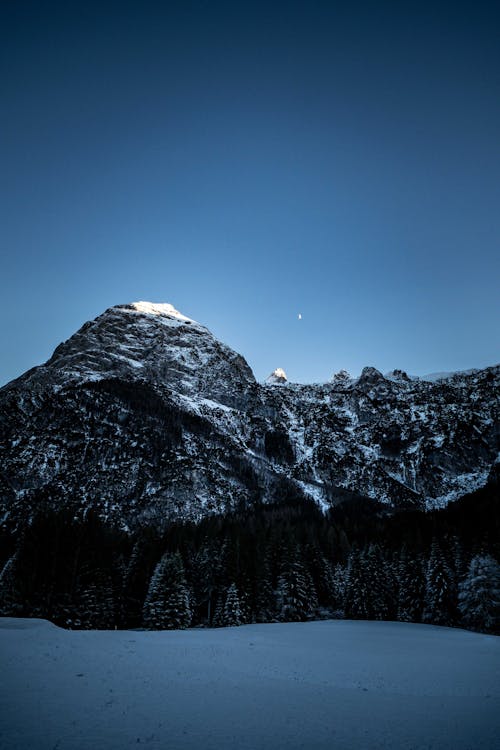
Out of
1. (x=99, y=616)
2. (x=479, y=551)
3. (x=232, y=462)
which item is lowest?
(x=99, y=616)

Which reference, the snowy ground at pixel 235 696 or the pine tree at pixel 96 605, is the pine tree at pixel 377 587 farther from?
the pine tree at pixel 96 605

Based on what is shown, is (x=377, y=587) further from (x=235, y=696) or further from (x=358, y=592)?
(x=235, y=696)

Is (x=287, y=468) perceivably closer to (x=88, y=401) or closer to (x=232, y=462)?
(x=232, y=462)

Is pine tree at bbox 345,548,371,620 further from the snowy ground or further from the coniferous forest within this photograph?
the snowy ground

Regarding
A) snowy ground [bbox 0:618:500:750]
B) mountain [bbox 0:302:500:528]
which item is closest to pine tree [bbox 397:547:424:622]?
snowy ground [bbox 0:618:500:750]

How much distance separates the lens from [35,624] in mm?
34469

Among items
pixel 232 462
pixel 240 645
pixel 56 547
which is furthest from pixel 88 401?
pixel 240 645

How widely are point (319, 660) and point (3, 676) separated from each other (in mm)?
17903

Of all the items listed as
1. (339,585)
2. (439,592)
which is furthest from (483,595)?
(339,585)

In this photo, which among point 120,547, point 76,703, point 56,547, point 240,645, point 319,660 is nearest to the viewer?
point 76,703

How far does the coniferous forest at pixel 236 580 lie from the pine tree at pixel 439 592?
11 cm

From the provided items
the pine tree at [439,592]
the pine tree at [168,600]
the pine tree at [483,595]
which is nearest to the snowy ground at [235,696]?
the pine tree at [483,595]

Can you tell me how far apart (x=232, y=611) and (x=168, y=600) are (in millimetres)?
8746

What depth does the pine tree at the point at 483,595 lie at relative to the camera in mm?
42438
